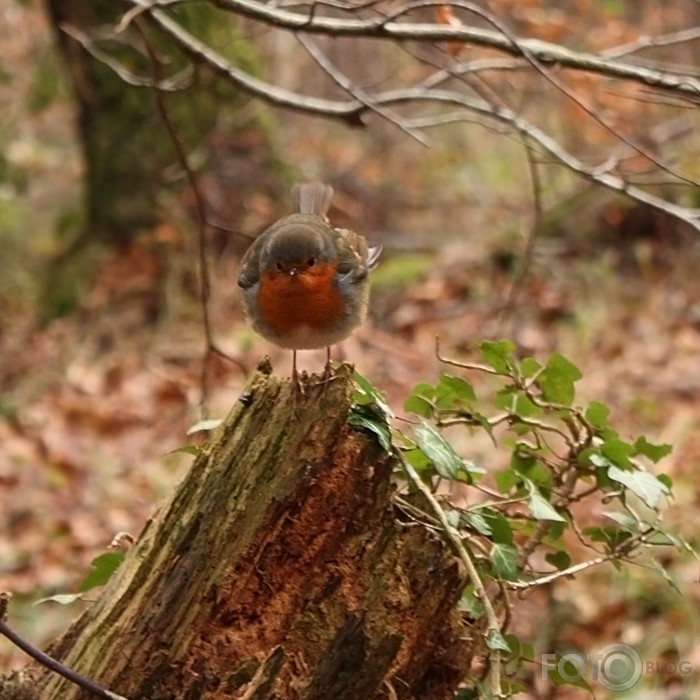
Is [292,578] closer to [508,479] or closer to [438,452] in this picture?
[438,452]

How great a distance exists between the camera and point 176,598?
5.88 ft

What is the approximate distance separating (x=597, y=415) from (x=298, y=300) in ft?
2.39

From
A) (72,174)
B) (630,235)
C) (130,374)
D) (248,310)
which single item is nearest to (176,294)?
(130,374)

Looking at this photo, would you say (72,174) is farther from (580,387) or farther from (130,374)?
(580,387)

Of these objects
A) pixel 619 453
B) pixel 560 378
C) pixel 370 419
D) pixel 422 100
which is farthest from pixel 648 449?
pixel 422 100

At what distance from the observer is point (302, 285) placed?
2324 millimetres

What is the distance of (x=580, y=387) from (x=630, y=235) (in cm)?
237

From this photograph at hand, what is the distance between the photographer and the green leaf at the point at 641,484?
1.87 meters

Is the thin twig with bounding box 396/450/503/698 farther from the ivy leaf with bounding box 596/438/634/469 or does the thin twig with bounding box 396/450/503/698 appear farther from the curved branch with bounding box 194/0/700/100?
the curved branch with bounding box 194/0/700/100

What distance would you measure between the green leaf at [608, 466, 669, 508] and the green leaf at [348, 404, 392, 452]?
0.44 meters

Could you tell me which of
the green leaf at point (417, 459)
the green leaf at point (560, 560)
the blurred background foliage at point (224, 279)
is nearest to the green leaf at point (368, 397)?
the green leaf at point (417, 459)

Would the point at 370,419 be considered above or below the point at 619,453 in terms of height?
below

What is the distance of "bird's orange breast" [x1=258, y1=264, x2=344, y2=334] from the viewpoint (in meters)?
2.33

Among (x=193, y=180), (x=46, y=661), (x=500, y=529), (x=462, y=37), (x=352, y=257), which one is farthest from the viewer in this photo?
(x=193, y=180)
